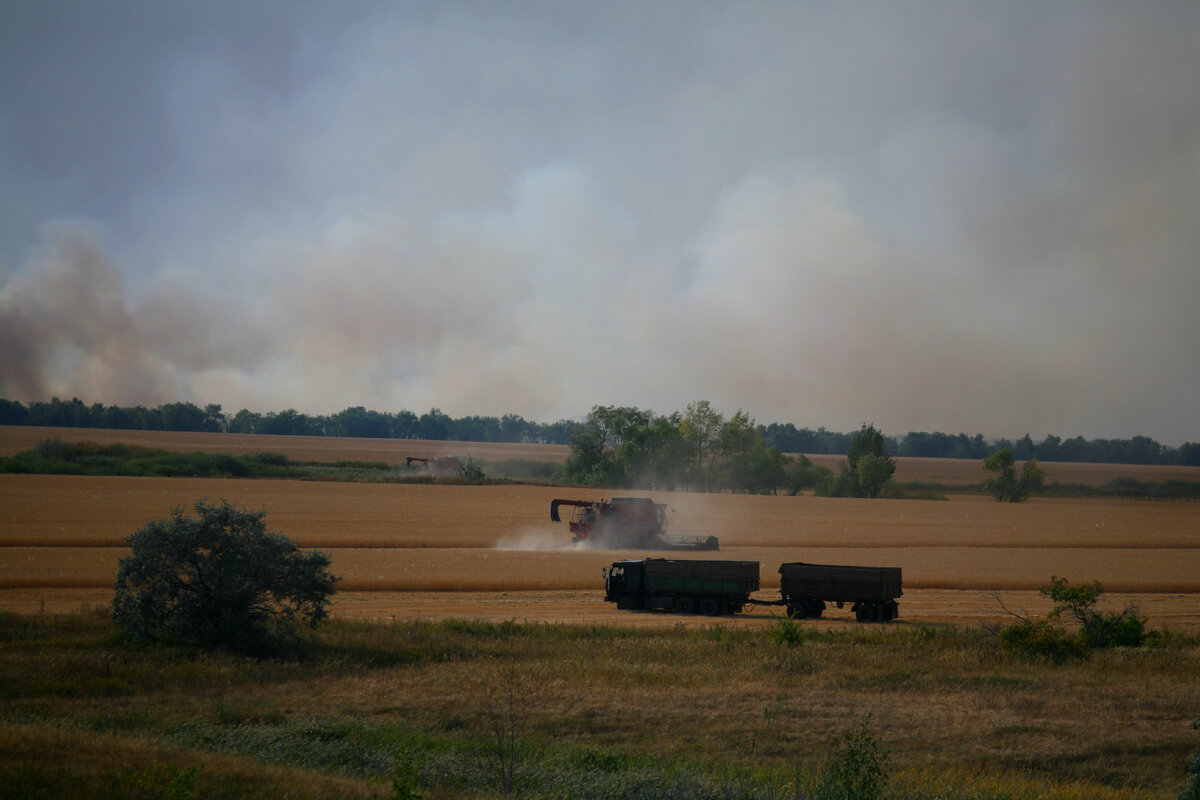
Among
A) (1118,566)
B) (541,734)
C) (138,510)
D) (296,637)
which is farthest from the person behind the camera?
(138,510)

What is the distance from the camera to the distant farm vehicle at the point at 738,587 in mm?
33750

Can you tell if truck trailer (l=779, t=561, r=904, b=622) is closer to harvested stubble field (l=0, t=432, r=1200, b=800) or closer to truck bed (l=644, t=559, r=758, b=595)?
harvested stubble field (l=0, t=432, r=1200, b=800)

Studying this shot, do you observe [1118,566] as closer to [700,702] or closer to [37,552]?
[700,702]

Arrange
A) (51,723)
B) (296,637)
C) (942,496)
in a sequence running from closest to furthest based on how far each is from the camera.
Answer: (51,723) < (296,637) < (942,496)

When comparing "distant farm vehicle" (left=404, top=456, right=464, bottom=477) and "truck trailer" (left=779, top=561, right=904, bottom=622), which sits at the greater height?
"distant farm vehicle" (left=404, top=456, right=464, bottom=477)

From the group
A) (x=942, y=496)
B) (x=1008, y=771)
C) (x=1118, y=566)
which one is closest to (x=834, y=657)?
(x=1008, y=771)

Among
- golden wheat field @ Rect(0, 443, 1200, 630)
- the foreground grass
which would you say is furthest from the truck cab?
the foreground grass

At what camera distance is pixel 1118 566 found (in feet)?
172

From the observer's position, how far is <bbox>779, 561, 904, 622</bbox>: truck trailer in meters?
33.5

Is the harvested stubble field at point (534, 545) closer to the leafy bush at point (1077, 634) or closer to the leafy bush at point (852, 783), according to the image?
the leafy bush at point (1077, 634)

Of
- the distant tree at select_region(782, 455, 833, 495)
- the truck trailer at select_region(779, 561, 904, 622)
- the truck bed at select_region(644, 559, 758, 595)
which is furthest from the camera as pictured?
the distant tree at select_region(782, 455, 833, 495)

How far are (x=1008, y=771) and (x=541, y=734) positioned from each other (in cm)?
864

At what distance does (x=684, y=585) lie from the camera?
117ft

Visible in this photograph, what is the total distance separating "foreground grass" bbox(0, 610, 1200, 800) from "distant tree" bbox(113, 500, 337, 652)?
1005 millimetres
